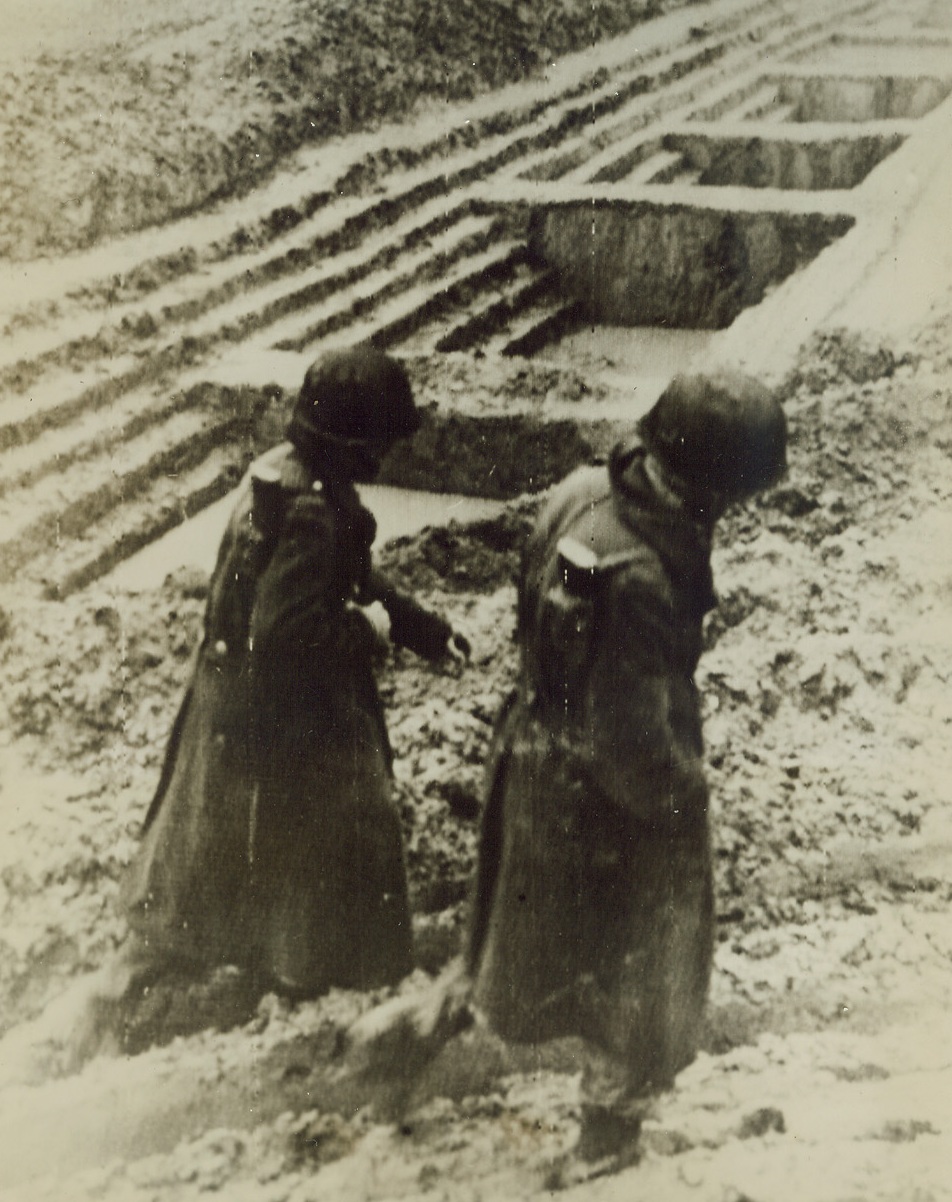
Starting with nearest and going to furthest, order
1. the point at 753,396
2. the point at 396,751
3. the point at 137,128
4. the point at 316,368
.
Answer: the point at 753,396
the point at 316,368
the point at 396,751
the point at 137,128

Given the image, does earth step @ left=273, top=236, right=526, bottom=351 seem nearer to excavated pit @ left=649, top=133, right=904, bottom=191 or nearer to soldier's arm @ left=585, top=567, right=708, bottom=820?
excavated pit @ left=649, top=133, right=904, bottom=191

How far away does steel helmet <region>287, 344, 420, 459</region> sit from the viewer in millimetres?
2691

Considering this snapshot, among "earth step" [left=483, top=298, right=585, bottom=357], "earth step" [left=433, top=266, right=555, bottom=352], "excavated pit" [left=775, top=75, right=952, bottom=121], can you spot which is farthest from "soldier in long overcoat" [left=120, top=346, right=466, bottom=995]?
"excavated pit" [left=775, top=75, right=952, bottom=121]

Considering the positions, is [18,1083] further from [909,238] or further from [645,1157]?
[909,238]

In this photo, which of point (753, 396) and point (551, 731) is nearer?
point (753, 396)

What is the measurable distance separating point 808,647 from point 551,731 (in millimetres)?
863

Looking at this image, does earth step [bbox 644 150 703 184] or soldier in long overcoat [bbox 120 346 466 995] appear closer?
soldier in long overcoat [bbox 120 346 466 995]

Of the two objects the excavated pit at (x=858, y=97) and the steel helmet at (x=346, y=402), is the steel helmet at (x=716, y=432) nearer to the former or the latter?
the steel helmet at (x=346, y=402)

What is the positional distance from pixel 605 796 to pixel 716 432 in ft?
3.01

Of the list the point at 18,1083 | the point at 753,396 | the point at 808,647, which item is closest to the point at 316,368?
the point at 753,396

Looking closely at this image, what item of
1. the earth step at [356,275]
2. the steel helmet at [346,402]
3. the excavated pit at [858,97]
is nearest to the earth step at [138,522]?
the earth step at [356,275]

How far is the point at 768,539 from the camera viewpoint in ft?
10.7

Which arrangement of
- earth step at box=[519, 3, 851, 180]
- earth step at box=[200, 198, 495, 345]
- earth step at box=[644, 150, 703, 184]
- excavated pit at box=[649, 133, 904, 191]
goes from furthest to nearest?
earth step at box=[644, 150, 703, 184], excavated pit at box=[649, 133, 904, 191], earth step at box=[519, 3, 851, 180], earth step at box=[200, 198, 495, 345]

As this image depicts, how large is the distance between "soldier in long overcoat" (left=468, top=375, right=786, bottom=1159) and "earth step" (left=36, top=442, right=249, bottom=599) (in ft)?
3.55
